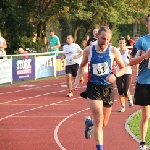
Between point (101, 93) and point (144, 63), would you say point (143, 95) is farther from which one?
point (101, 93)

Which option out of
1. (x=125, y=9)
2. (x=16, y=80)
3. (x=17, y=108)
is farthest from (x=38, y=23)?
(x=17, y=108)

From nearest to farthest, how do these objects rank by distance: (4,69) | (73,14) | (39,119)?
(39,119) → (4,69) → (73,14)

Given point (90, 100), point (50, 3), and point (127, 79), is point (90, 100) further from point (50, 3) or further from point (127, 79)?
point (50, 3)

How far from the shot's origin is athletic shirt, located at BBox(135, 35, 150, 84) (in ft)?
31.4

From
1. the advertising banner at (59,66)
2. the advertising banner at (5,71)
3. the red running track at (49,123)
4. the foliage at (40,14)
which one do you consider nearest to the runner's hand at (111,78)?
the red running track at (49,123)

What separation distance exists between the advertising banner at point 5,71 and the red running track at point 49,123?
1288 mm

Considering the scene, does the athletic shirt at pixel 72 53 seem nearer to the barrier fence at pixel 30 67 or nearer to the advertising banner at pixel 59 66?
the barrier fence at pixel 30 67

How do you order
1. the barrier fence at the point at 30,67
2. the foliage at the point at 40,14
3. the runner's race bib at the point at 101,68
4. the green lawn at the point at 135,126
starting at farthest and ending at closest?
the foliage at the point at 40,14, the barrier fence at the point at 30,67, the green lawn at the point at 135,126, the runner's race bib at the point at 101,68

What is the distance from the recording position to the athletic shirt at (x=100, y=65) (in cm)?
949

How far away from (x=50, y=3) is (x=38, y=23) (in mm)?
1473

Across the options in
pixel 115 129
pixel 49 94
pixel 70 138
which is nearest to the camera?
pixel 70 138

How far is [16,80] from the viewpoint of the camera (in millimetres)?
25312

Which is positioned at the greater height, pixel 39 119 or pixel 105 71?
pixel 105 71

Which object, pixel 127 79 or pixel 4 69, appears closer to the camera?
pixel 127 79
